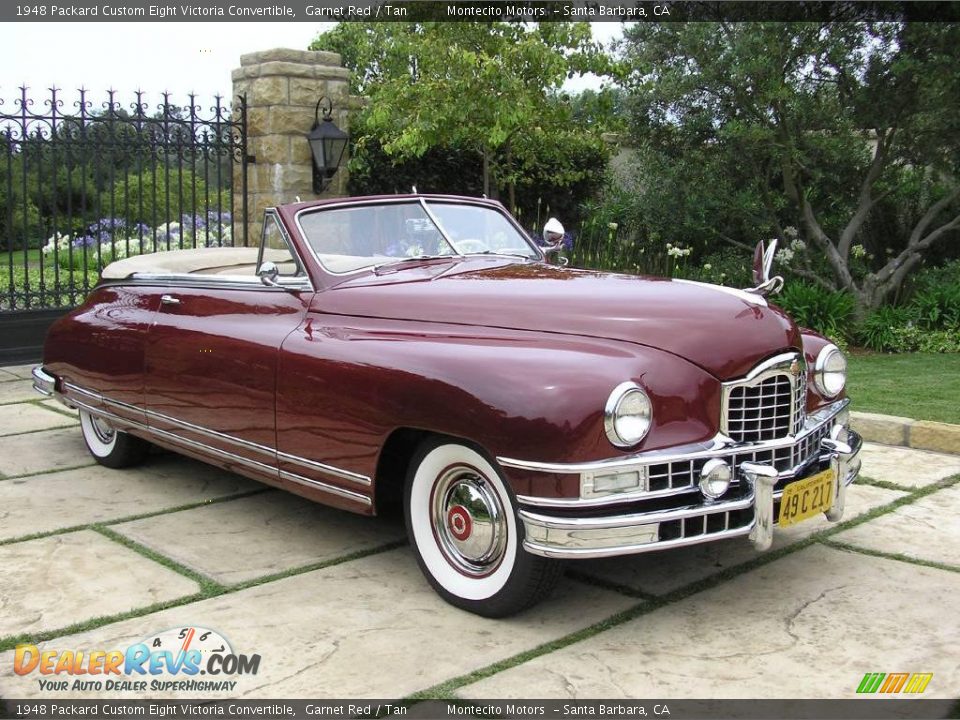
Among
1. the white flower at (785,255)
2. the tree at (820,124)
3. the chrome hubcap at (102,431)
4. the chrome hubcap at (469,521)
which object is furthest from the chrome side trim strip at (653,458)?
the white flower at (785,255)

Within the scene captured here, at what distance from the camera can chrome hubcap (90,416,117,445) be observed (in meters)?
5.62

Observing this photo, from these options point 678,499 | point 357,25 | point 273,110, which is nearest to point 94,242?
point 273,110

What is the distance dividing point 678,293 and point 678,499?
0.85 meters

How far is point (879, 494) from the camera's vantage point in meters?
4.85

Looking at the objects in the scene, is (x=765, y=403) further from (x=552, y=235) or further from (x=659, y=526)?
(x=552, y=235)

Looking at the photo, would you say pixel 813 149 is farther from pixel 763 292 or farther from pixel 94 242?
pixel 94 242

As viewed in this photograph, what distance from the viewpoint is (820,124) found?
980cm

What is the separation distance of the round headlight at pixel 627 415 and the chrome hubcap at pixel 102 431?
3.49 meters

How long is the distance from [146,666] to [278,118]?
8116 mm

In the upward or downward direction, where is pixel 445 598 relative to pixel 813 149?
downward

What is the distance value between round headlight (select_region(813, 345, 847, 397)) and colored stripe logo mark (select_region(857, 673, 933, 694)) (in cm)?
139

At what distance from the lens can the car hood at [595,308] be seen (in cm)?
344

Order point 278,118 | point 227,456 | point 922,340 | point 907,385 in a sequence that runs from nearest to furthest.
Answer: point 227,456 → point 907,385 → point 922,340 → point 278,118

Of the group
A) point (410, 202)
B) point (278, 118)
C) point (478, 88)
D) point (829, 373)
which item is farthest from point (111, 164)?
point (829, 373)
